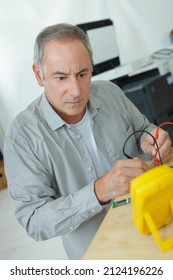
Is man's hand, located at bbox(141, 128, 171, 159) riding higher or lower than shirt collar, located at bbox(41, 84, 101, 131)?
lower

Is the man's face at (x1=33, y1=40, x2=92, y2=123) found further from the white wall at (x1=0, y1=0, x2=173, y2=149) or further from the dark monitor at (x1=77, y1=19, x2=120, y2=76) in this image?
the white wall at (x1=0, y1=0, x2=173, y2=149)

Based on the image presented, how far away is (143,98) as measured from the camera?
6.45ft

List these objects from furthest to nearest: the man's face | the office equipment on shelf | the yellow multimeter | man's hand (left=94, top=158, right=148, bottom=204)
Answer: the office equipment on shelf
the man's face
man's hand (left=94, top=158, right=148, bottom=204)
the yellow multimeter

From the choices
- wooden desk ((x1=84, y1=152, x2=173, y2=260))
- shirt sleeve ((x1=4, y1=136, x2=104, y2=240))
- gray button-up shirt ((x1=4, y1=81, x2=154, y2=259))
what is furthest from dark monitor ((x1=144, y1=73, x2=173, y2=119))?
wooden desk ((x1=84, y1=152, x2=173, y2=260))

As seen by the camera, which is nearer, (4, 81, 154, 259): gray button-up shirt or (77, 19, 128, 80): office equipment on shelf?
(4, 81, 154, 259): gray button-up shirt

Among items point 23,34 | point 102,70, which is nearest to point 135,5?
point 102,70

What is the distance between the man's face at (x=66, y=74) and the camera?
0.81 m

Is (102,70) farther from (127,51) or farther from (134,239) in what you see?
(134,239)

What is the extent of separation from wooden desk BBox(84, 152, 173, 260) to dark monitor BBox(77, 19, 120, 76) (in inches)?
76.0

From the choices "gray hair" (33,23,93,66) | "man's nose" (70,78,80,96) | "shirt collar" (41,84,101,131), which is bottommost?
"shirt collar" (41,84,101,131)

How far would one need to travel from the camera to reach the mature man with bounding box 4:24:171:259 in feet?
2.50

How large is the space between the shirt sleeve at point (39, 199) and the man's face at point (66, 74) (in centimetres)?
19

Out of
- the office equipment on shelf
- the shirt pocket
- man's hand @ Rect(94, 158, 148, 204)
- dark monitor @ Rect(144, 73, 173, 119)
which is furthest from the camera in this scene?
the office equipment on shelf
